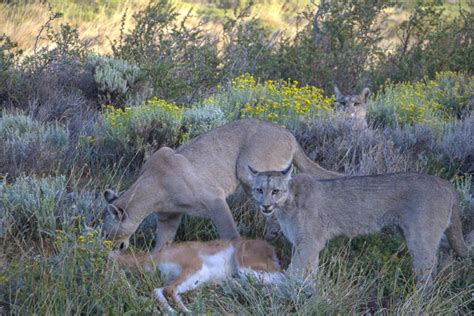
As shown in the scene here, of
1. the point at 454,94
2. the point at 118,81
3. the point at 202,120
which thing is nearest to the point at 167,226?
the point at 202,120

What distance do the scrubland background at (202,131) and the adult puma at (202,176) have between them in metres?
0.38

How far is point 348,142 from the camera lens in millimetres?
10031

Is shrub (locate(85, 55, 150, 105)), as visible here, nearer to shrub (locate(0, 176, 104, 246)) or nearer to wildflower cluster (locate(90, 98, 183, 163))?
wildflower cluster (locate(90, 98, 183, 163))

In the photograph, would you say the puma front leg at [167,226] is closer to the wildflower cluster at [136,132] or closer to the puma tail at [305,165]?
the puma tail at [305,165]

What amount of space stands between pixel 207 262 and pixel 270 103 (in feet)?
15.6

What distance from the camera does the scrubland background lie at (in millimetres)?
6184

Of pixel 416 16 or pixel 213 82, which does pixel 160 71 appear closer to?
pixel 213 82

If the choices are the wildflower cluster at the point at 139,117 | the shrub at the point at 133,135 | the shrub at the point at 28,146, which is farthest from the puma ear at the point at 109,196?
the wildflower cluster at the point at 139,117

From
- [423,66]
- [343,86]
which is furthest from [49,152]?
[423,66]

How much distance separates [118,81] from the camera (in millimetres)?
12602

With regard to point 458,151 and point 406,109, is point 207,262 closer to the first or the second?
point 458,151

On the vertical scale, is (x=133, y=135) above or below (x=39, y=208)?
below

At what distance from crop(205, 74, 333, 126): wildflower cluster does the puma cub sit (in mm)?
3710

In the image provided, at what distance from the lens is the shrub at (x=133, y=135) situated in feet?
32.3
